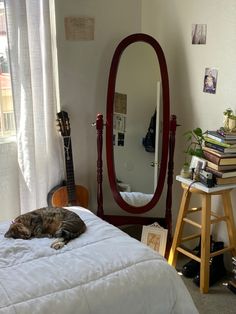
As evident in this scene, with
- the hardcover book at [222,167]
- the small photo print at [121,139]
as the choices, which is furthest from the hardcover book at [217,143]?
the small photo print at [121,139]

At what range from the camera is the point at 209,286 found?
2.51m

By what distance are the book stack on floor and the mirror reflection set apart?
499 millimetres

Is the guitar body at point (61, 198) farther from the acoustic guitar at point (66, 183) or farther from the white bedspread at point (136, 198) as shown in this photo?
the white bedspread at point (136, 198)

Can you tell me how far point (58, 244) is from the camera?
179 cm

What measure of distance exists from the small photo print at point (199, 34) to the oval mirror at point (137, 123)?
0.77 feet

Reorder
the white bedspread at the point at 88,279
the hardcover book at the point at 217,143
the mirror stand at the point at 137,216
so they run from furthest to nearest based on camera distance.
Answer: the mirror stand at the point at 137,216
the hardcover book at the point at 217,143
the white bedspread at the point at 88,279

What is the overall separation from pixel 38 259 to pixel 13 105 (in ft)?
4.14

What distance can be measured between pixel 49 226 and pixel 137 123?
1.11 metres

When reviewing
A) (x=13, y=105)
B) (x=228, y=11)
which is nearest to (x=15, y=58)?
(x=13, y=105)

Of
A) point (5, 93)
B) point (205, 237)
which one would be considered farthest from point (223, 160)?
point (5, 93)

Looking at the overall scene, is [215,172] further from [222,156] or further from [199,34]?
[199,34]

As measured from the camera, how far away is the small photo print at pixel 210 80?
2.54 m

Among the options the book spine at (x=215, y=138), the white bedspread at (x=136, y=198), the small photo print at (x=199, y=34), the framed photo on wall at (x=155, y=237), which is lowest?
the framed photo on wall at (x=155, y=237)

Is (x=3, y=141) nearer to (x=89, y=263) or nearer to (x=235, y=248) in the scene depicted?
(x=89, y=263)
